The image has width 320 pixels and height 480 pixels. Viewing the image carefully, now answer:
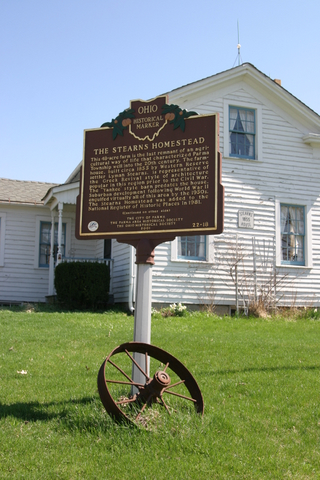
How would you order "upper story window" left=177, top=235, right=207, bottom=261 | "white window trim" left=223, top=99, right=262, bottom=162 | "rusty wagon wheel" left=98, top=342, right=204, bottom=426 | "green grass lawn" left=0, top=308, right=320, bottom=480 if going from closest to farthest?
1. "green grass lawn" left=0, top=308, right=320, bottom=480
2. "rusty wagon wheel" left=98, top=342, right=204, bottom=426
3. "upper story window" left=177, top=235, right=207, bottom=261
4. "white window trim" left=223, top=99, right=262, bottom=162

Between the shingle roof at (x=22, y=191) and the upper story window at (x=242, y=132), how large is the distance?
6936 mm

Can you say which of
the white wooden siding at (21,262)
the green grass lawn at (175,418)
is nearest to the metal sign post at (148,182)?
the green grass lawn at (175,418)

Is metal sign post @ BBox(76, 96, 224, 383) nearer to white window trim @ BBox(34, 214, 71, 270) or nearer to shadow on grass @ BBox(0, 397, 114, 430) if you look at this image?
shadow on grass @ BBox(0, 397, 114, 430)

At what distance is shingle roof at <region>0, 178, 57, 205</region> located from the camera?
58.6 feet

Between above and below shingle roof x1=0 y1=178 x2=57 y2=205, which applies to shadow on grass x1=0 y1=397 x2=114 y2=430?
below

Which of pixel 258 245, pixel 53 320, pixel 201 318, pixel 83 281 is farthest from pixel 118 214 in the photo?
pixel 258 245

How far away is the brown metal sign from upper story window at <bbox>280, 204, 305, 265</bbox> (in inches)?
395

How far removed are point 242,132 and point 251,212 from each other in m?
2.38

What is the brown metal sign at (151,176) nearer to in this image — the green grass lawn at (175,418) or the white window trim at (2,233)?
the green grass lawn at (175,418)

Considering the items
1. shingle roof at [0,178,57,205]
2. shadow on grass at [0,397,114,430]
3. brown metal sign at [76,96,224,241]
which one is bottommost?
shadow on grass at [0,397,114,430]

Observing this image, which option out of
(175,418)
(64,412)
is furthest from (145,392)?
(64,412)

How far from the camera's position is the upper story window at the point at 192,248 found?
46.9 ft

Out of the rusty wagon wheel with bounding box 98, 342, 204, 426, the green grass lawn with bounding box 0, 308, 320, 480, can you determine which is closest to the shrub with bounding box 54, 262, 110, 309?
the green grass lawn with bounding box 0, 308, 320, 480

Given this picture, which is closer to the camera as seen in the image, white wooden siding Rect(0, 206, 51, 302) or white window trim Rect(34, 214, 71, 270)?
white wooden siding Rect(0, 206, 51, 302)
